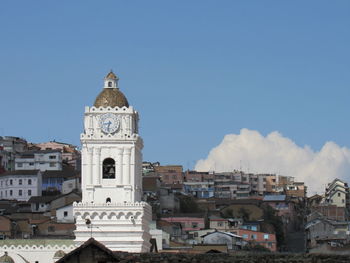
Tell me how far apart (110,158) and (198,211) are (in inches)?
3352

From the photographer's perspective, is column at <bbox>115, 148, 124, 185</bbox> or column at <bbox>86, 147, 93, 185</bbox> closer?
column at <bbox>86, 147, 93, 185</bbox>

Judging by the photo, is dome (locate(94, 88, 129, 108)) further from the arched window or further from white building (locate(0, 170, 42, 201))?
white building (locate(0, 170, 42, 201))

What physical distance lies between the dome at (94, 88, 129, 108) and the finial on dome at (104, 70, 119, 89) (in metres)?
0.50

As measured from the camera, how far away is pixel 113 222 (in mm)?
68875

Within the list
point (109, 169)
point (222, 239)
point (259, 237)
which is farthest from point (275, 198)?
point (109, 169)

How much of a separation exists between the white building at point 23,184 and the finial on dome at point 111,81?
79983 mm

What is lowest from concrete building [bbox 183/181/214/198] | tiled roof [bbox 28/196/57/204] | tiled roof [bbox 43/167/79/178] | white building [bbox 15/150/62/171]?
tiled roof [bbox 28/196/57/204]

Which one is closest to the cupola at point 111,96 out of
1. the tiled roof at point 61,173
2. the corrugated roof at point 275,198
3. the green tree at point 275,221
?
the green tree at point 275,221

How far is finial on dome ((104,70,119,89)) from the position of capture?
71.2 meters

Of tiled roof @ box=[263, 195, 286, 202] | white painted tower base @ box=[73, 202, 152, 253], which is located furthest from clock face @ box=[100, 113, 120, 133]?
tiled roof @ box=[263, 195, 286, 202]

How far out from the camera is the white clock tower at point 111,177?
6875 centimetres

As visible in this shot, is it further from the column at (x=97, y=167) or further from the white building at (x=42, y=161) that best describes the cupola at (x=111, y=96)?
the white building at (x=42, y=161)

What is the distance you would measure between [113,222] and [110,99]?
6.82m

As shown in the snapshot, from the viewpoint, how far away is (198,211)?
154375 millimetres
